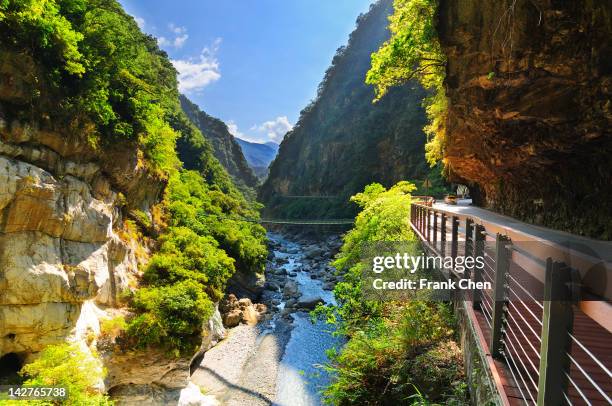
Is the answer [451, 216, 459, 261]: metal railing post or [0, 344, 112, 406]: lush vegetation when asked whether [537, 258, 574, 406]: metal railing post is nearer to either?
[451, 216, 459, 261]: metal railing post

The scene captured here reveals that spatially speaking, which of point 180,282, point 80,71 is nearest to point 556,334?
point 80,71

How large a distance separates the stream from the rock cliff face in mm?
5930

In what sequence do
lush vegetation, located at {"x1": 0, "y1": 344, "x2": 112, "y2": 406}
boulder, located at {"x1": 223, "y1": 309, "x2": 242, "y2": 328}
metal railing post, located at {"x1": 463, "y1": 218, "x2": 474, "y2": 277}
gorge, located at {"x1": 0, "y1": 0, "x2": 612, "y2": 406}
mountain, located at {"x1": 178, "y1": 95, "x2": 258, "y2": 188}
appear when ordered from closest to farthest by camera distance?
metal railing post, located at {"x1": 463, "y1": 218, "x2": 474, "y2": 277}
gorge, located at {"x1": 0, "y1": 0, "x2": 612, "y2": 406}
lush vegetation, located at {"x1": 0, "y1": 344, "x2": 112, "y2": 406}
boulder, located at {"x1": 223, "y1": 309, "x2": 242, "y2": 328}
mountain, located at {"x1": 178, "y1": 95, "x2": 258, "y2": 188}

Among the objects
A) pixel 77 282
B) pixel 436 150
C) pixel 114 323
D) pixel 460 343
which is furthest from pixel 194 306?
pixel 436 150

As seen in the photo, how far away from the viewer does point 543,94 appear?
18.5 ft

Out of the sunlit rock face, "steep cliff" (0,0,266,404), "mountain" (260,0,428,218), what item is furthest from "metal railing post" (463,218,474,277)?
"mountain" (260,0,428,218)

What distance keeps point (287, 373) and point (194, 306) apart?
5.48 m

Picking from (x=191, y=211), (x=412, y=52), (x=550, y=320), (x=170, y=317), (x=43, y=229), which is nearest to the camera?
(x=550, y=320)

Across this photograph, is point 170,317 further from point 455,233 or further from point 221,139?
point 221,139

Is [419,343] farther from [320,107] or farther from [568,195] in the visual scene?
[320,107]

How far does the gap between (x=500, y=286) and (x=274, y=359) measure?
1418 centimetres

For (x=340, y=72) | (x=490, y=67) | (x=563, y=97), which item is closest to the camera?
(x=563, y=97)

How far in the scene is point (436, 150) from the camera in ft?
38.1

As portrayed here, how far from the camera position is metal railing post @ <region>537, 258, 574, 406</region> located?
142cm
